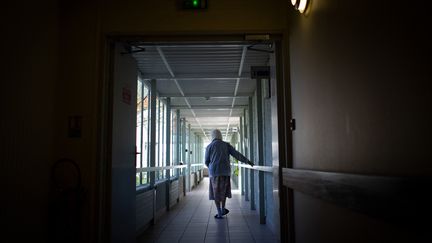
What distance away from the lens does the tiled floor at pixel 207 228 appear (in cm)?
468

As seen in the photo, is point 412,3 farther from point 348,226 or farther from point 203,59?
point 203,59

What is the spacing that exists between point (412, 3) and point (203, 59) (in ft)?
14.0

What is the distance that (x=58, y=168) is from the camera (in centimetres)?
286

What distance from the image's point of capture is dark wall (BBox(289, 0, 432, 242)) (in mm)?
1149

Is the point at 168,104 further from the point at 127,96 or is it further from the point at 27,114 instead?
the point at 27,114

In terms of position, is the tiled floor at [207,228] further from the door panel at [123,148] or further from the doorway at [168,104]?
the door panel at [123,148]

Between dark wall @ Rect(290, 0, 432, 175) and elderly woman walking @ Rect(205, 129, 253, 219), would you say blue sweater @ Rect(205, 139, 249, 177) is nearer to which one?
elderly woman walking @ Rect(205, 129, 253, 219)

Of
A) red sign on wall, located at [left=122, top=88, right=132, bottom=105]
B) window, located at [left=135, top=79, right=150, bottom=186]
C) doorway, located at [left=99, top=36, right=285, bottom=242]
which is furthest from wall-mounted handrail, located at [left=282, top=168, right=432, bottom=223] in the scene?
window, located at [left=135, top=79, right=150, bottom=186]

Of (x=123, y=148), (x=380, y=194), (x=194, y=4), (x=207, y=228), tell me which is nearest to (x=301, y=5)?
(x=194, y=4)

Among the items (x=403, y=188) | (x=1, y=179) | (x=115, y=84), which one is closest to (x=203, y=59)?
(x=115, y=84)

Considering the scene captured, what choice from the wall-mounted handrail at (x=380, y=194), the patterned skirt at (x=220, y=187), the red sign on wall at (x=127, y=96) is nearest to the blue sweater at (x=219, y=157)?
the patterned skirt at (x=220, y=187)

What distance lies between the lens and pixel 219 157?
6.34 metres

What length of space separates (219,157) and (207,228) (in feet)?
4.54

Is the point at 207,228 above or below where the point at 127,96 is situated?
below
